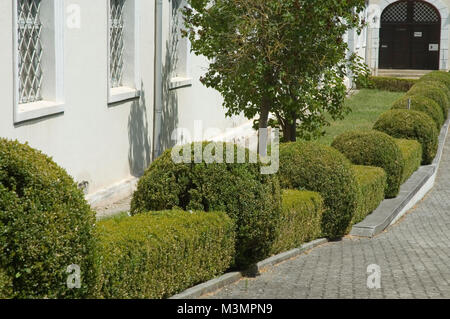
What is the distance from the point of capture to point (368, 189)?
13016mm

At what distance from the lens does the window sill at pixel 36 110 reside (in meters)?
9.29

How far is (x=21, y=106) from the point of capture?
31.6ft

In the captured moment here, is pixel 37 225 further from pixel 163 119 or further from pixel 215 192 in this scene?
pixel 163 119

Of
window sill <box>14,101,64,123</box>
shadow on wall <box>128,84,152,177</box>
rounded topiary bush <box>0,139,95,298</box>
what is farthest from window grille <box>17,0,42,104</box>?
rounded topiary bush <box>0,139,95,298</box>

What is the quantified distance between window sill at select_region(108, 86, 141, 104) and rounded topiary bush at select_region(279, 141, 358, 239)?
9.09 ft

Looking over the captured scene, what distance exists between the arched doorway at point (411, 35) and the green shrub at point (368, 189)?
3227 centimetres

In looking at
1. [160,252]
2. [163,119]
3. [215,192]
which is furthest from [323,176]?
[160,252]

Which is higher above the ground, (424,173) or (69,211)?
(69,211)

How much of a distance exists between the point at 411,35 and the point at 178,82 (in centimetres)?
3240

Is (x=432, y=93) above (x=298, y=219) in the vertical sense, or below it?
above

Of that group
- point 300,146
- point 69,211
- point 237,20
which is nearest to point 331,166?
point 300,146

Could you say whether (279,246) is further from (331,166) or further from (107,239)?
(107,239)

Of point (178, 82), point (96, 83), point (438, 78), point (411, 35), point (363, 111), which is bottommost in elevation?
point (363, 111)
